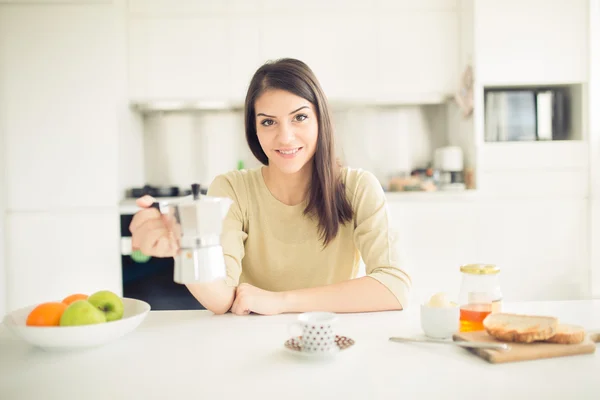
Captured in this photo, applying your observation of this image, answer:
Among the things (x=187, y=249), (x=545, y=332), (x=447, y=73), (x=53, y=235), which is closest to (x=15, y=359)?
(x=187, y=249)

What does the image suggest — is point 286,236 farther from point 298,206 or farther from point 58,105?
point 58,105

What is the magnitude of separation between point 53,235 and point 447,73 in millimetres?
2500

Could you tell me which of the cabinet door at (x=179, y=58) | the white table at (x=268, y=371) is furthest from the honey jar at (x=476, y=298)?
the cabinet door at (x=179, y=58)

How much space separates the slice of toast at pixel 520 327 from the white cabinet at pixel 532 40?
2.33m

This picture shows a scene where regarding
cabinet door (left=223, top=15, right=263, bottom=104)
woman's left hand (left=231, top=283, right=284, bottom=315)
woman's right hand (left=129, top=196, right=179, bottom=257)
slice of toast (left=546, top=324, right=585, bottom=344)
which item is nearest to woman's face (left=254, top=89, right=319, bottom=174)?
woman's left hand (left=231, top=283, right=284, bottom=315)

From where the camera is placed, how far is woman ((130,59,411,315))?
4.50 feet

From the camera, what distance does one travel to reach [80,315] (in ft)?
2.91

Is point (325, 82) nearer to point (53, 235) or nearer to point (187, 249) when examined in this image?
point (53, 235)

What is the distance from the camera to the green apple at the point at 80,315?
88 cm

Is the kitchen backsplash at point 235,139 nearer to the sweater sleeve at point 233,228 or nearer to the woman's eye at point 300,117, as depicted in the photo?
the sweater sleeve at point 233,228

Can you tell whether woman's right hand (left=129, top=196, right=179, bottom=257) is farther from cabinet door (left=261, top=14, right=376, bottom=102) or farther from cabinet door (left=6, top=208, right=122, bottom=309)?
cabinet door (left=261, top=14, right=376, bottom=102)

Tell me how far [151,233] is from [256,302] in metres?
0.34

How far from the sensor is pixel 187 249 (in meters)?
0.86

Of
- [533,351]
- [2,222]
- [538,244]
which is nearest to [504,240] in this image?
[538,244]
